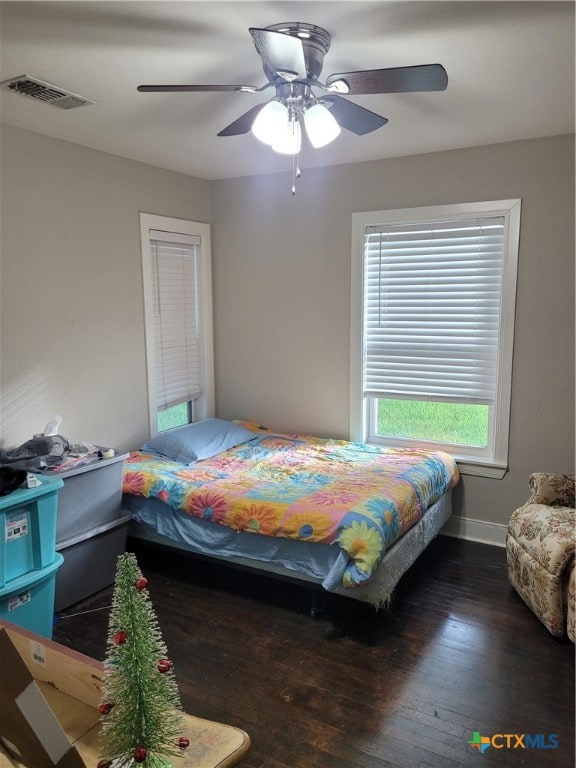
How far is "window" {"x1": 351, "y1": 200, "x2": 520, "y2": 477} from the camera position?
3520mm

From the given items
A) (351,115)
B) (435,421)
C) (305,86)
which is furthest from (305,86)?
(435,421)

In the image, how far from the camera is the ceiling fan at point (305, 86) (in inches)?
70.6

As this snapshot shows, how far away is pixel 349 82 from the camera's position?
6.44ft

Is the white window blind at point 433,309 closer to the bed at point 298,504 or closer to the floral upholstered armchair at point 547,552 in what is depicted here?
the bed at point 298,504

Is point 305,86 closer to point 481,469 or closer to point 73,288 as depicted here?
point 73,288

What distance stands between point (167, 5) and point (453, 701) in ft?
8.93

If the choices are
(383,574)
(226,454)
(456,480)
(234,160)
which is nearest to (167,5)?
(234,160)

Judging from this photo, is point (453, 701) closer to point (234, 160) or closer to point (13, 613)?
point (13, 613)

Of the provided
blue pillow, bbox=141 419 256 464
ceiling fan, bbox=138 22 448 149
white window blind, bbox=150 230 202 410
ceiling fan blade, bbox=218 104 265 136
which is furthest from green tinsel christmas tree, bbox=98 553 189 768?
white window blind, bbox=150 230 202 410

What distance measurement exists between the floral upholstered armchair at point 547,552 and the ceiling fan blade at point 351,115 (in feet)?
6.63

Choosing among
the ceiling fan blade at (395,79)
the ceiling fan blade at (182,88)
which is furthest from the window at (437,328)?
the ceiling fan blade at (182,88)

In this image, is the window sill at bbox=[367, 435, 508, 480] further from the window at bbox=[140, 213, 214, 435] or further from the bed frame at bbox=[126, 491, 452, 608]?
the window at bbox=[140, 213, 214, 435]

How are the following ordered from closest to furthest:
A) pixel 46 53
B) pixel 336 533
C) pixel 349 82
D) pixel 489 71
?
1. pixel 349 82
2. pixel 46 53
3. pixel 489 71
4. pixel 336 533

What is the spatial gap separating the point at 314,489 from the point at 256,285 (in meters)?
1.91
